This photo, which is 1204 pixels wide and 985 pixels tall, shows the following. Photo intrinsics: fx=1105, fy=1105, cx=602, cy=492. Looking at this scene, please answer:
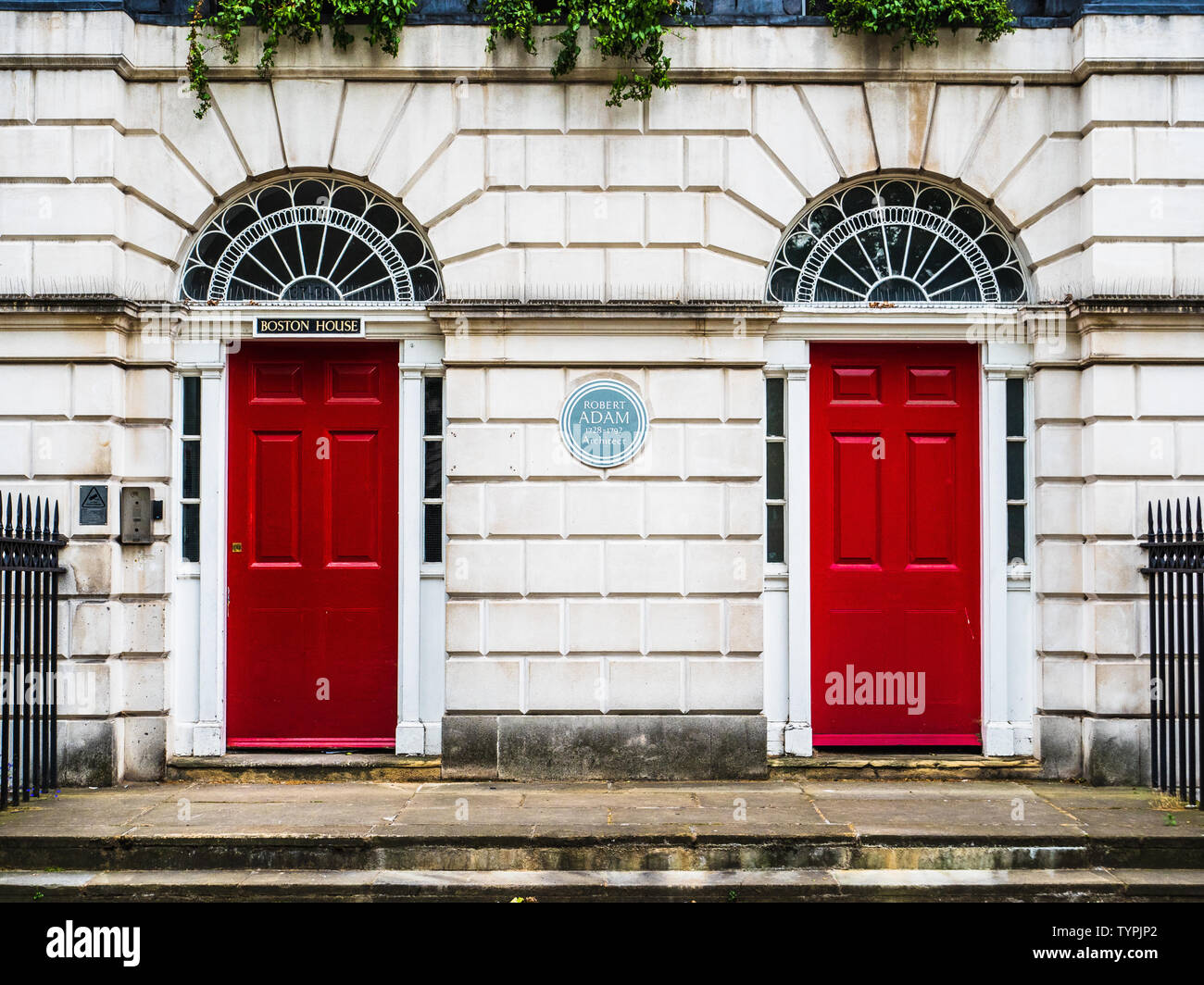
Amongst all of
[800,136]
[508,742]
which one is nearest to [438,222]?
[800,136]

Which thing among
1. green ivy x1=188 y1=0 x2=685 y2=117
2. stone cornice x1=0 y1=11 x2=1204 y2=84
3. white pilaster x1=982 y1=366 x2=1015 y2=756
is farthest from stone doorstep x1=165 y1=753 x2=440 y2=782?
stone cornice x1=0 y1=11 x2=1204 y2=84

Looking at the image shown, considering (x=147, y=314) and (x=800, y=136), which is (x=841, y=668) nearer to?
(x=800, y=136)

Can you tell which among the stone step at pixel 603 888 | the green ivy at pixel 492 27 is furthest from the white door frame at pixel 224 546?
the stone step at pixel 603 888

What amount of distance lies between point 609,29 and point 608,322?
7.28 feet

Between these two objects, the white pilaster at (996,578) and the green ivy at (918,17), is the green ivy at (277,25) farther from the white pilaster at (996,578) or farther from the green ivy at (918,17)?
the white pilaster at (996,578)

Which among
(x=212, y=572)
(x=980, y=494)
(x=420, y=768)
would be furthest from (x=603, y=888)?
(x=980, y=494)

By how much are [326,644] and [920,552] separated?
482cm

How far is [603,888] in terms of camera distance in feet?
21.4

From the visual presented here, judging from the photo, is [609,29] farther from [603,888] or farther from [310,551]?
[603,888]

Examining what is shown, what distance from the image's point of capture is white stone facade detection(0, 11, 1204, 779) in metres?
8.50

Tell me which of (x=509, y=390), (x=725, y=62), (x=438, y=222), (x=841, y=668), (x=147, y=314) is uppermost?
(x=725, y=62)

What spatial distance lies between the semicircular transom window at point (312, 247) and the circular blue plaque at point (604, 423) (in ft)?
4.95

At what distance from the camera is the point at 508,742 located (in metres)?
8.50

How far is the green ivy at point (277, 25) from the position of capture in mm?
8414
